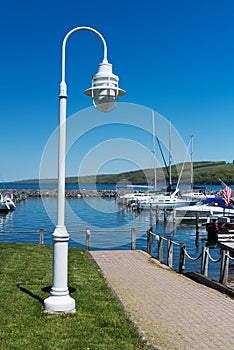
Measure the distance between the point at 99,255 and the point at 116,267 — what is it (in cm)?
313

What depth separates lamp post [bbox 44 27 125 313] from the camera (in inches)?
350

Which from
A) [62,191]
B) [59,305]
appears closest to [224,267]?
[59,305]

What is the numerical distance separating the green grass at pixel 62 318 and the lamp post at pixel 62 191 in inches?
11.1

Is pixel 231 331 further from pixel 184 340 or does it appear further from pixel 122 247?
pixel 122 247

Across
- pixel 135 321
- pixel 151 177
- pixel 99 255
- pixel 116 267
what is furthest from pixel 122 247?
pixel 151 177

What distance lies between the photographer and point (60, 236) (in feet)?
29.4

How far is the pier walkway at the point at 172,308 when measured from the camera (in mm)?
7812

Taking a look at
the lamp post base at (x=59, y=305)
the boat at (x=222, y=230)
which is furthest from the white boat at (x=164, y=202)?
the lamp post base at (x=59, y=305)

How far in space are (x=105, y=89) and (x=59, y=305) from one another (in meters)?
4.19

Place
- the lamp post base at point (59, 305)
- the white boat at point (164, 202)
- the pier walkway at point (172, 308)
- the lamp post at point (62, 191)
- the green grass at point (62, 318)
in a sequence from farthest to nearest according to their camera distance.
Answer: the white boat at point (164, 202), the lamp post at point (62, 191), the lamp post base at point (59, 305), the pier walkway at point (172, 308), the green grass at point (62, 318)

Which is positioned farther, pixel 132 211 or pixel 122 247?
pixel 132 211

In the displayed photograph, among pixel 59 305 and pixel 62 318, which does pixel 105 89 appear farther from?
pixel 62 318

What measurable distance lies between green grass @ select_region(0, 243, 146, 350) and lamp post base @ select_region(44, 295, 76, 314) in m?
0.15

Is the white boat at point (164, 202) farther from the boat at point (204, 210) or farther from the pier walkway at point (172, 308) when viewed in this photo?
the pier walkway at point (172, 308)
